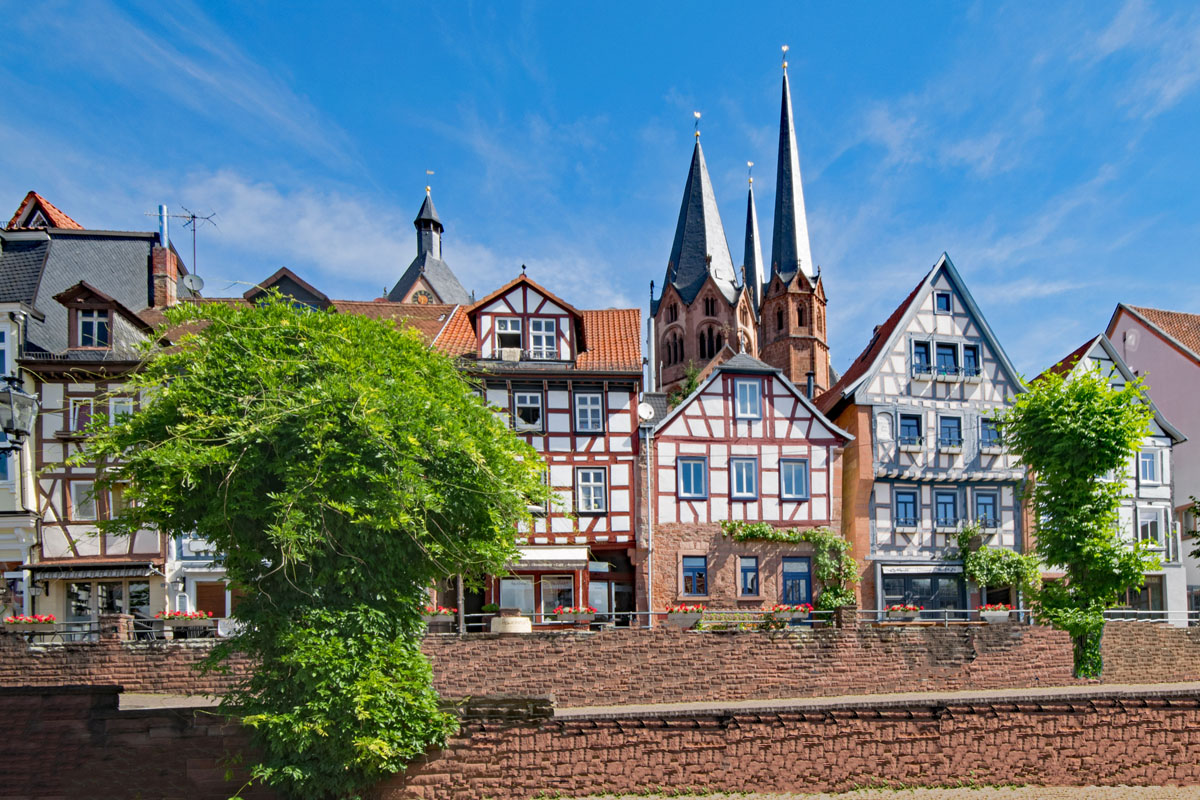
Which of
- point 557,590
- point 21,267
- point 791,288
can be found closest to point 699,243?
point 791,288

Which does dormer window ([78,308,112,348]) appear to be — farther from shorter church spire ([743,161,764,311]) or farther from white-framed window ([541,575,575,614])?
shorter church spire ([743,161,764,311])

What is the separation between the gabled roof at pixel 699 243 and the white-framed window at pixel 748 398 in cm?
3219

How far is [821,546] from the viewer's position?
25.3m

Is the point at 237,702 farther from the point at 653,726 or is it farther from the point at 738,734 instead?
the point at 738,734

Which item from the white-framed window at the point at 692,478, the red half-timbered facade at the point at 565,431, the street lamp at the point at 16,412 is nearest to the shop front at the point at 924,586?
the white-framed window at the point at 692,478

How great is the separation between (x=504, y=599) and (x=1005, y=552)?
1296 cm

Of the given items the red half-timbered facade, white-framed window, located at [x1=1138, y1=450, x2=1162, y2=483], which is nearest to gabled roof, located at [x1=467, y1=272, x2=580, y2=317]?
the red half-timbered facade

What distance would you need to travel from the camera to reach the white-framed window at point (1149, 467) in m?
28.9

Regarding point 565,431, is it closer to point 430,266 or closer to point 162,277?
point 162,277

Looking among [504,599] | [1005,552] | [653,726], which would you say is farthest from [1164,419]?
[653,726]

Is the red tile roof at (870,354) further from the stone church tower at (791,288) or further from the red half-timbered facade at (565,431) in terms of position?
the stone church tower at (791,288)

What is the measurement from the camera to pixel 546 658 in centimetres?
1969

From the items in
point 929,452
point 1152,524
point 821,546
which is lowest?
point 821,546

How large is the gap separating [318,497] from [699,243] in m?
48.7
